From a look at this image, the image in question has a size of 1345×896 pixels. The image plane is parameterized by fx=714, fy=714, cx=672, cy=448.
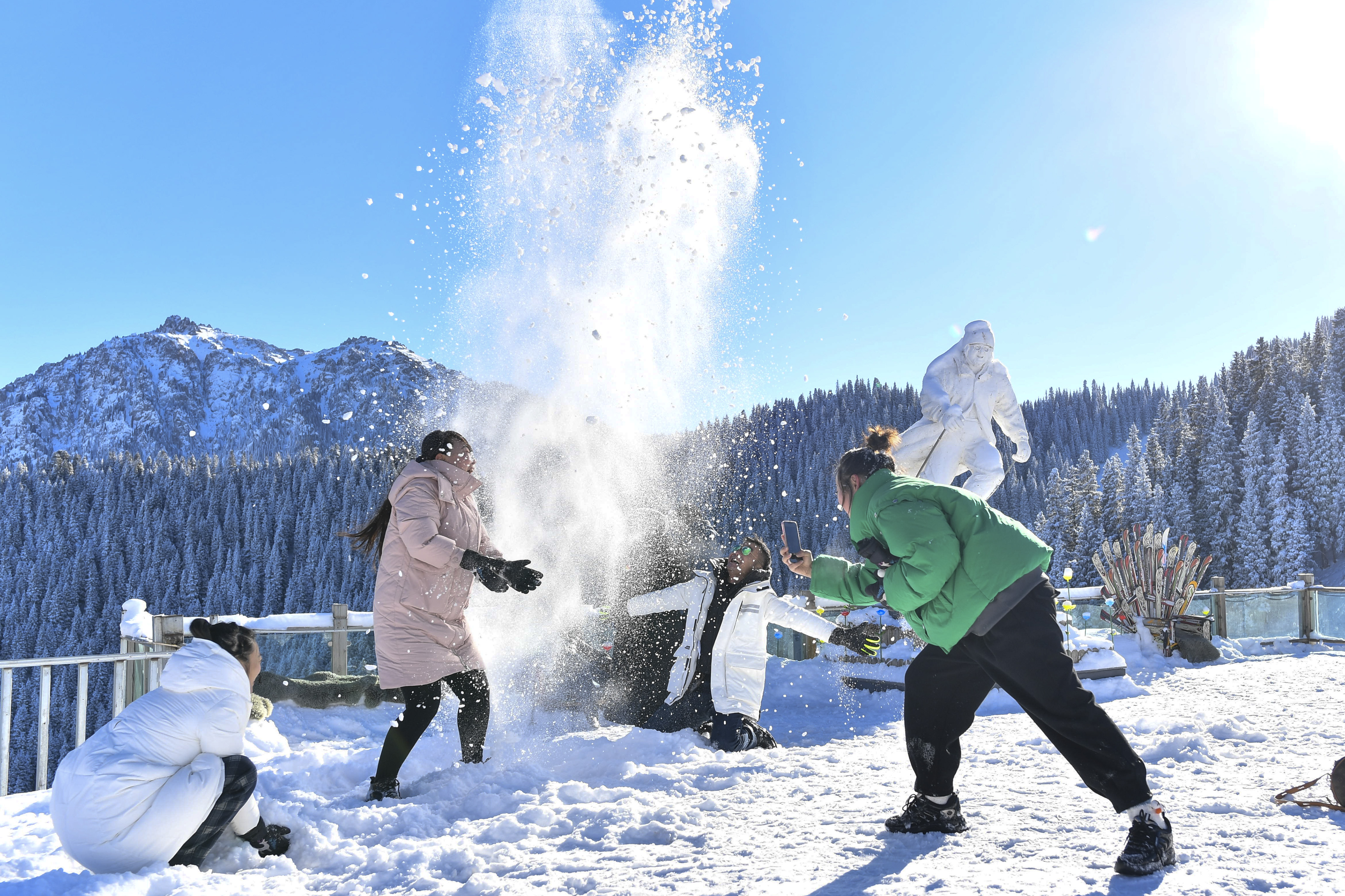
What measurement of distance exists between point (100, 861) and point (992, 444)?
677cm

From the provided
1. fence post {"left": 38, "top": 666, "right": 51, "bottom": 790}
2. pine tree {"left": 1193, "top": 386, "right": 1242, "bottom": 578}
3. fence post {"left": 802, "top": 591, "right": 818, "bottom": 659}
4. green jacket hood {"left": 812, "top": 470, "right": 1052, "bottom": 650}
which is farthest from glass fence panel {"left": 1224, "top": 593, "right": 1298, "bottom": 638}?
pine tree {"left": 1193, "top": 386, "right": 1242, "bottom": 578}

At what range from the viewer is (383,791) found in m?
3.27

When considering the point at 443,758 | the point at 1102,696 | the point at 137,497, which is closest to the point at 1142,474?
the point at 1102,696

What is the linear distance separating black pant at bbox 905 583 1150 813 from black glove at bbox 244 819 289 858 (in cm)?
241

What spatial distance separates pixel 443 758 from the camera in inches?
172

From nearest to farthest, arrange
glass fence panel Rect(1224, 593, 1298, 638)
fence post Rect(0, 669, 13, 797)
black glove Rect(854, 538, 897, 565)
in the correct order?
black glove Rect(854, 538, 897, 565)
fence post Rect(0, 669, 13, 797)
glass fence panel Rect(1224, 593, 1298, 638)

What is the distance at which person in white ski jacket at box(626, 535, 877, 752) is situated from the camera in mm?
4527

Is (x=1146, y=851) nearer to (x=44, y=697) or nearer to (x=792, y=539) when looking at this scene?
(x=792, y=539)

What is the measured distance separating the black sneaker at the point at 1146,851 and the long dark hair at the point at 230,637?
3.02m

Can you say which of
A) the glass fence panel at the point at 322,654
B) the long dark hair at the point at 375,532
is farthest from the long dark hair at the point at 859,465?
the glass fence panel at the point at 322,654

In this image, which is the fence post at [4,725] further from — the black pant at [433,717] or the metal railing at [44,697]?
the black pant at [433,717]

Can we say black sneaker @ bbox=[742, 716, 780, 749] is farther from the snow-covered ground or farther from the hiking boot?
the snow-covered ground

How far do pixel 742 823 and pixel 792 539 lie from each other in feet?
4.04

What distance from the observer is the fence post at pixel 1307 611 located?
12.0 meters
